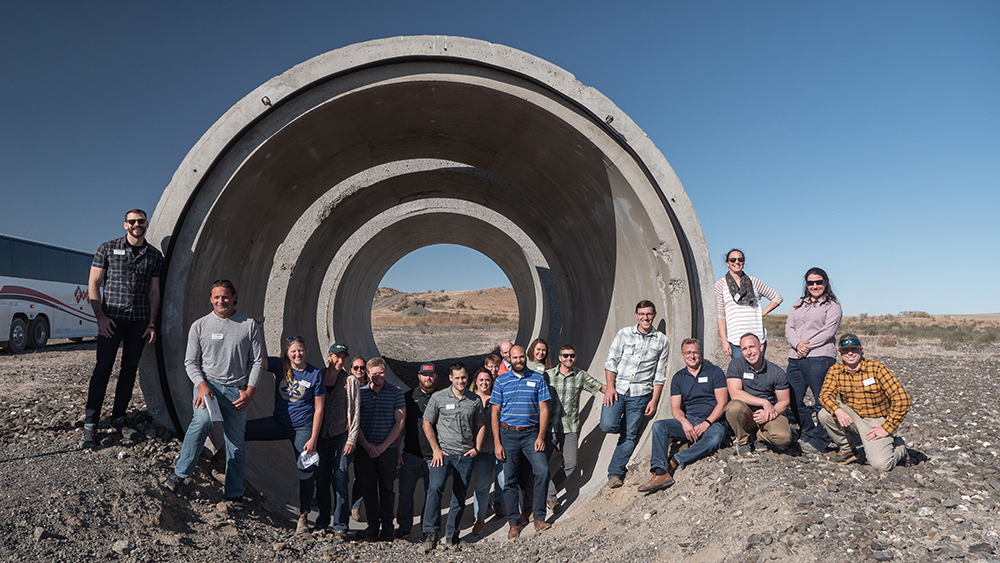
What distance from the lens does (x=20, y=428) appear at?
5641 millimetres

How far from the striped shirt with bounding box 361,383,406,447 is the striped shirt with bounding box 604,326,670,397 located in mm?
2203

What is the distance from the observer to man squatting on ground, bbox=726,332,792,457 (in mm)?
5152

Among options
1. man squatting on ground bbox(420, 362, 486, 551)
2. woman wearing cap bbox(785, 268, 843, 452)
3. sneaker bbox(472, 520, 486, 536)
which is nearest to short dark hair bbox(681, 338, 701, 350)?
woman wearing cap bbox(785, 268, 843, 452)

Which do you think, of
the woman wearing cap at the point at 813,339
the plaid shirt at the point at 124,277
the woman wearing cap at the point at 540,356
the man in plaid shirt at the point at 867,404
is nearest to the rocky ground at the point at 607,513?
the man in plaid shirt at the point at 867,404

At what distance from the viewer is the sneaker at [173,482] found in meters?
4.81

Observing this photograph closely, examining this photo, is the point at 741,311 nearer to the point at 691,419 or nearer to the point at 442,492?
the point at 691,419

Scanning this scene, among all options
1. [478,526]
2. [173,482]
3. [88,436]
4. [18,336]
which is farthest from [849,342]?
[18,336]

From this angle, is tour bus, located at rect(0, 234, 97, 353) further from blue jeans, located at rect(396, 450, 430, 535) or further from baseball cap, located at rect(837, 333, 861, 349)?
baseball cap, located at rect(837, 333, 861, 349)

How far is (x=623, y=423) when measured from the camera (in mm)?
5816

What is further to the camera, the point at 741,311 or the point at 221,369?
the point at 741,311

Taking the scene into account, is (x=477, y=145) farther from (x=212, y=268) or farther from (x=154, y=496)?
(x=154, y=496)

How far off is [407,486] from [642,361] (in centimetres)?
259

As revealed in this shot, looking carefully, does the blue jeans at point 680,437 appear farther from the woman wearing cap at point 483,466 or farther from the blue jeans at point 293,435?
the blue jeans at point 293,435

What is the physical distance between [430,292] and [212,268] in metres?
81.5
